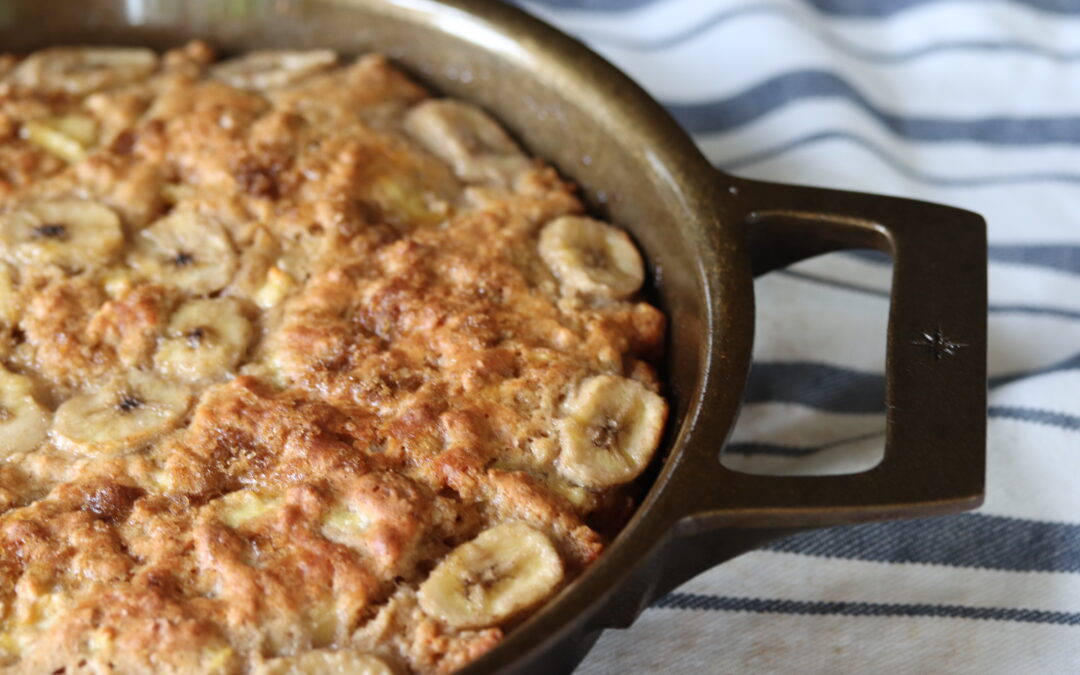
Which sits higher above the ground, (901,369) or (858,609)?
(901,369)

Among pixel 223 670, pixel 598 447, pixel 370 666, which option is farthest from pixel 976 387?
pixel 223 670

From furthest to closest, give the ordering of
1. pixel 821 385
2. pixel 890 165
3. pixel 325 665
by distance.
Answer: pixel 890 165 → pixel 821 385 → pixel 325 665

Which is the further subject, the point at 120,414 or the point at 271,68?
the point at 271,68

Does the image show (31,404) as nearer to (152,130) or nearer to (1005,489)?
(152,130)

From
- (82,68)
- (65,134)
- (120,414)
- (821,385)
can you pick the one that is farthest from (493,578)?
(82,68)

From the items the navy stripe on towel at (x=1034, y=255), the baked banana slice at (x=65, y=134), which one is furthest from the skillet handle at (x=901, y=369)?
the baked banana slice at (x=65, y=134)

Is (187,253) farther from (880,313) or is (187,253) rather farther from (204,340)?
(880,313)
